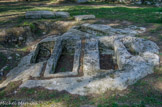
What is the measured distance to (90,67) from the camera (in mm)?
4371

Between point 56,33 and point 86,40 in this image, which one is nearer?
point 86,40

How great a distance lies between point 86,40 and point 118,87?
304cm

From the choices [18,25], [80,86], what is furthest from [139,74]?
[18,25]

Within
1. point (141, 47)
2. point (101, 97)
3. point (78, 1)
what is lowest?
point (101, 97)

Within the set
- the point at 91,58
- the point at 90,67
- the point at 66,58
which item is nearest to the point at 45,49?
the point at 66,58

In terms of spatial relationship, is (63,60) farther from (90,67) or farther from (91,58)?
(90,67)

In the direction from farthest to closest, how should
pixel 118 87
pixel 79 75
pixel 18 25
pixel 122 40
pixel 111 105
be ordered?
pixel 18 25 < pixel 122 40 < pixel 79 75 < pixel 118 87 < pixel 111 105

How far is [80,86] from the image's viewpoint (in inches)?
146

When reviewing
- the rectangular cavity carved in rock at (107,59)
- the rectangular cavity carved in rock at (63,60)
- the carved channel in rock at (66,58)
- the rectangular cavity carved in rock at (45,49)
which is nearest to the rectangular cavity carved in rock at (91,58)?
the rectangular cavity carved in rock at (63,60)

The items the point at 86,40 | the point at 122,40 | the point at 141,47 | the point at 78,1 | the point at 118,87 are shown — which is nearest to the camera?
the point at 118,87

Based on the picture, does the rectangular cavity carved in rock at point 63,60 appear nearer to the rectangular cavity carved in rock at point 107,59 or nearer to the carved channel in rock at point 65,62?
the carved channel in rock at point 65,62

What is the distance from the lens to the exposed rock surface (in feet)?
12.2

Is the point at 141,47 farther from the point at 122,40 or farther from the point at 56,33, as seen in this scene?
the point at 56,33

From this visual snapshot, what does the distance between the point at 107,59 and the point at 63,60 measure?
5.20 ft
